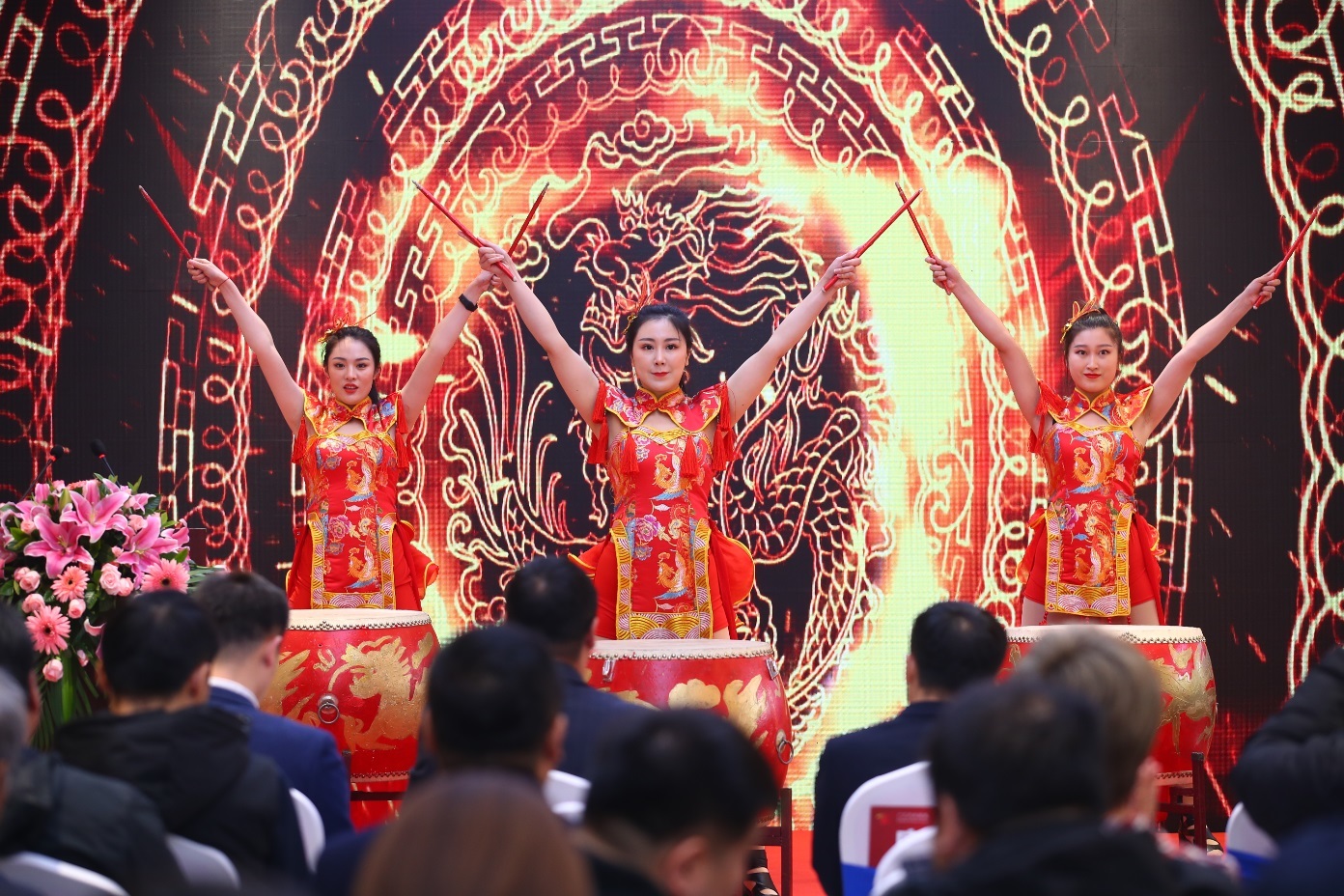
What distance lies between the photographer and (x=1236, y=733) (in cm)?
454

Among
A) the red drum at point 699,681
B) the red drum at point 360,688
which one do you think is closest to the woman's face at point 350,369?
the red drum at point 360,688

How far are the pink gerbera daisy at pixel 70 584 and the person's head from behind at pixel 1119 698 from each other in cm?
214

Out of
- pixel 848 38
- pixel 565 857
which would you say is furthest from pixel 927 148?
pixel 565 857

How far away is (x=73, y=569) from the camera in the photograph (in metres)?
3.09

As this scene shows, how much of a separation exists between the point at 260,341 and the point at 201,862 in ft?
8.18

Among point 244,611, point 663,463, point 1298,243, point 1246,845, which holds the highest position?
point 1298,243

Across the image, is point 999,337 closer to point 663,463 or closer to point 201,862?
point 663,463

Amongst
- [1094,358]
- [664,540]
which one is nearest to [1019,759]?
[664,540]

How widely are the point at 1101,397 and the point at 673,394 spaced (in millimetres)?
1141

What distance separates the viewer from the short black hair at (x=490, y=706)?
1.60m

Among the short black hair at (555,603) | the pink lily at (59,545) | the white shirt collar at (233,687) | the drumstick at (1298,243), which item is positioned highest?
the drumstick at (1298,243)

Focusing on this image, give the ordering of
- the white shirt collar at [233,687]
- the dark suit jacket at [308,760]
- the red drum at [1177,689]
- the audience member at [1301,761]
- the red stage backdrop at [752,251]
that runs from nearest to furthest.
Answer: the audience member at [1301,761] < the dark suit jacket at [308,760] < the white shirt collar at [233,687] < the red drum at [1177,689] < the red stage backdrop at [752,251]

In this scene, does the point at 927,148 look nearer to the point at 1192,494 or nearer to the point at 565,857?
the point at 1192,494

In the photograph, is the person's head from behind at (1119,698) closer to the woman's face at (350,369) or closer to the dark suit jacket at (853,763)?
the dark suit jacket at (853,763)
